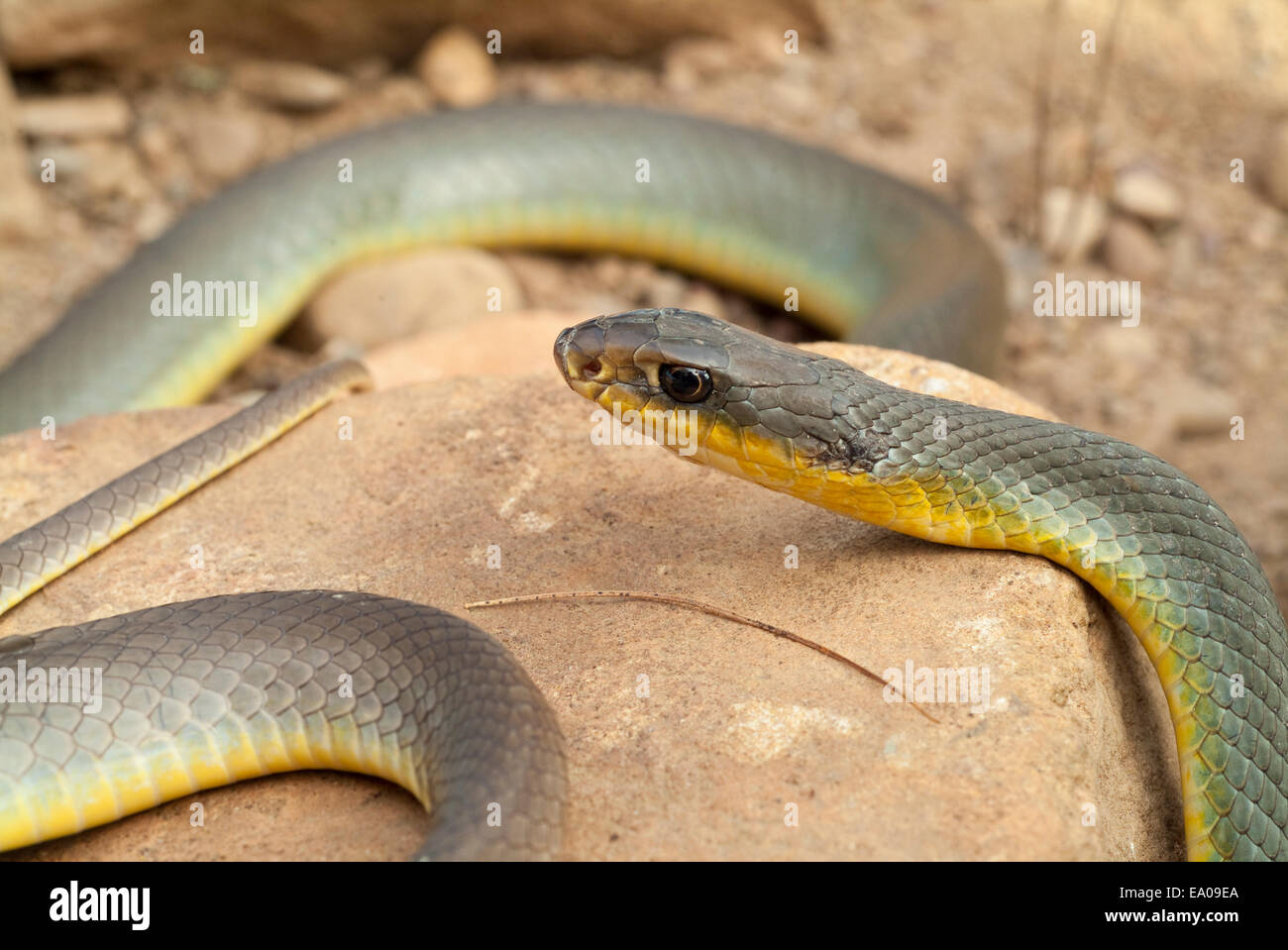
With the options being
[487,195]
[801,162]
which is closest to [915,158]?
[801,162]

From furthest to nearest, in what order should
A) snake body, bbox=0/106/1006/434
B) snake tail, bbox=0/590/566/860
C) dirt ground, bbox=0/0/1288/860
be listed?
dirt ground, bbox=0/0/1288/860 → snake body, bbox=0/106/1006/434 → snake tail, bbox=0/590/566/860

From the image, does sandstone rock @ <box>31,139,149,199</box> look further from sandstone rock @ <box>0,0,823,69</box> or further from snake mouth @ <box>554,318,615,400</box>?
snake mouth @ <box>554,318,615,400</box>

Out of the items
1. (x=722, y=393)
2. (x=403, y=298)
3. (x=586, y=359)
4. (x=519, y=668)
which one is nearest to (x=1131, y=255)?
(x=403, y=298)

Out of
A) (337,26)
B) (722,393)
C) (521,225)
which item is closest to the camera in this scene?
(722,393)

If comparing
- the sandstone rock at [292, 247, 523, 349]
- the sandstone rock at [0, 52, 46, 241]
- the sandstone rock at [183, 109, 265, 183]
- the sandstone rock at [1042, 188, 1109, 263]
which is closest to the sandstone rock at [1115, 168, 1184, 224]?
the sandstone rock at [1042, 188, 1109, 263]

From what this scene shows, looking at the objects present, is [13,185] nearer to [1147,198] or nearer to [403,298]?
[403,298]

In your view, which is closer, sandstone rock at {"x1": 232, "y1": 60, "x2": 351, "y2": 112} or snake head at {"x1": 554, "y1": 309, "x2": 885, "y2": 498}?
snake head at {"x1": 554, "y1": 309, "x2": 885, "y2": 498}
